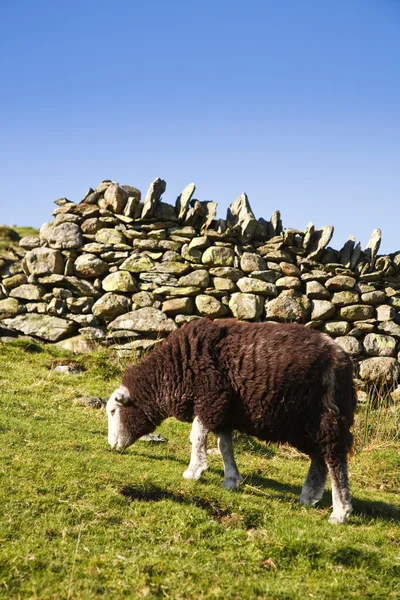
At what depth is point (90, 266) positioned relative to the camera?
16000 mm

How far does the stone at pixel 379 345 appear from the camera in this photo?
49.7ft

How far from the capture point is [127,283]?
15.7 metres

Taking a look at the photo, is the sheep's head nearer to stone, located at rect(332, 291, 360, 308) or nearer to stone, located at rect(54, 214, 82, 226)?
stone, located at rect(332, 291, 360, 308)

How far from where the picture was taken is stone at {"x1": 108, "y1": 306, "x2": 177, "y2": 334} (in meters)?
15.2

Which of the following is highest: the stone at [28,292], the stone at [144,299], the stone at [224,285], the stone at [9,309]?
the stone at [224,285]

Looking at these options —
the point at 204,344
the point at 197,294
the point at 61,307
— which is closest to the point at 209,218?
the point at 197,294

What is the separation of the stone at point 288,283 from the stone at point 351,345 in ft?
5.85

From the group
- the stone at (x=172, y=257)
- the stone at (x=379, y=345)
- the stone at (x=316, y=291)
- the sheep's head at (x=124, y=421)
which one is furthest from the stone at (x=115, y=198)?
the sheep's head at (x=124, y=421)

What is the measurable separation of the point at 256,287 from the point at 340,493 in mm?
8901

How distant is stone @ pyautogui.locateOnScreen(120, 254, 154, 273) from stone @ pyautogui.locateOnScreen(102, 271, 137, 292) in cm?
15

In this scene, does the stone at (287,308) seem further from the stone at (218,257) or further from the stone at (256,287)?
the stone at (218,257)

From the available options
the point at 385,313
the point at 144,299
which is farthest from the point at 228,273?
the point at 385,313

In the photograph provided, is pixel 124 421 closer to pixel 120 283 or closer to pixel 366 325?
pixel 120 283

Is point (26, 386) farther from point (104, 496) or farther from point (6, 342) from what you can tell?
point (104, 496)
